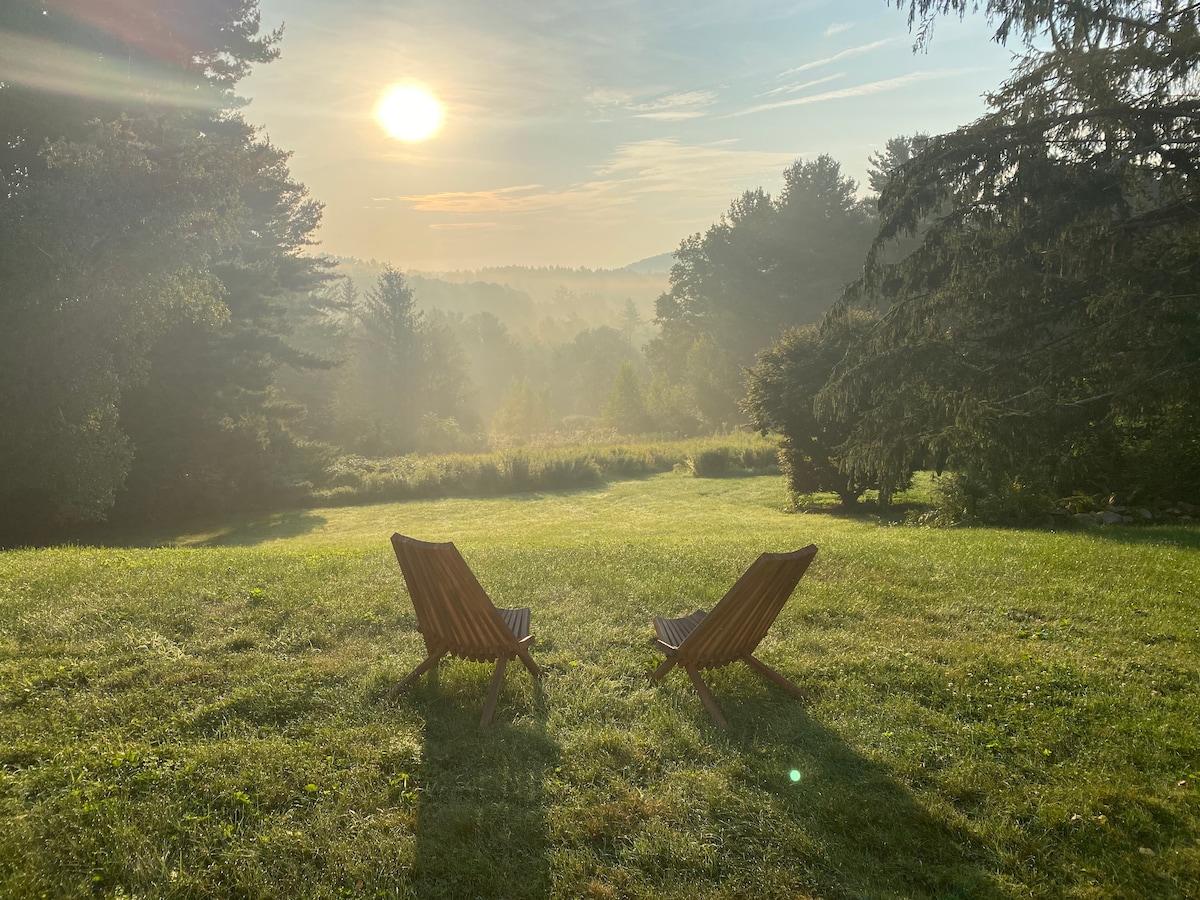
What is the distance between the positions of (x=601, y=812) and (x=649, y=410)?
48019mm

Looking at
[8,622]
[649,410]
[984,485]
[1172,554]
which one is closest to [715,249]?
[649,410]

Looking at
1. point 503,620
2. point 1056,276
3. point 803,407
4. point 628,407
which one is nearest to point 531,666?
point 503,620

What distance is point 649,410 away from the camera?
168ft

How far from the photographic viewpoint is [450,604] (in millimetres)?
4395

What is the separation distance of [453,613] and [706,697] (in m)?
1.73

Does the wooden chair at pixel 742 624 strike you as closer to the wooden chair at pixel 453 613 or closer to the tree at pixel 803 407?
the wooden chair at pixel 453 613

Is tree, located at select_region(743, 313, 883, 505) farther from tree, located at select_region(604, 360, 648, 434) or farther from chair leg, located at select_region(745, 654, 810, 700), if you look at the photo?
tree, located at select_region(604, 360, 648, 434)

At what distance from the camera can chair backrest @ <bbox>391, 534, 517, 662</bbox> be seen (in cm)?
420

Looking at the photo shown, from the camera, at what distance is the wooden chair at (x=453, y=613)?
13.8 ft

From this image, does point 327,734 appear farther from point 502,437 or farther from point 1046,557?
point 502,437

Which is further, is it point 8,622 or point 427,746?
point 8,622

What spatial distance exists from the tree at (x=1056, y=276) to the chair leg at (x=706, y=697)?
791 centimetres

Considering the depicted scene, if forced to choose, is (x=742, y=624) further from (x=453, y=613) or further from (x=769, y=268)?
(x=769, y=268)

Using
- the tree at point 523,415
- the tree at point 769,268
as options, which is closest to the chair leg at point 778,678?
the tree at point 769,268
